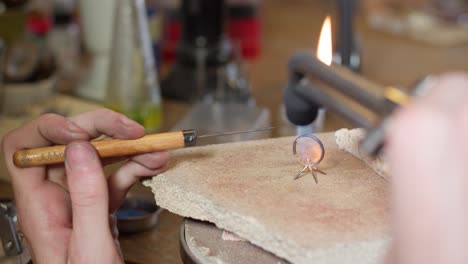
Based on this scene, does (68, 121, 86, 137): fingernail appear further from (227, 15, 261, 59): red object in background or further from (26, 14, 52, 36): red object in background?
(227, 15, 261, 59): red object in background

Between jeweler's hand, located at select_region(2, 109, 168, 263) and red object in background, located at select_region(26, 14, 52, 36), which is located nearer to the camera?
jeweler's hand, located at select_region(2, 109, 168, 263)

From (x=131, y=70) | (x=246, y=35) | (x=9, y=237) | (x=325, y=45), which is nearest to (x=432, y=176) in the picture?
(x=325, y=45)

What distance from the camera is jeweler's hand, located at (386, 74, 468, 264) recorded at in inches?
14.6

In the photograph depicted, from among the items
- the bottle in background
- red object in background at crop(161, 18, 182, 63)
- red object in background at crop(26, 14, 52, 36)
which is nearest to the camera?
the bottle in background

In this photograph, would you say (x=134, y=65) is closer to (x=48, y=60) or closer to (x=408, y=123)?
(x=48, y=60)

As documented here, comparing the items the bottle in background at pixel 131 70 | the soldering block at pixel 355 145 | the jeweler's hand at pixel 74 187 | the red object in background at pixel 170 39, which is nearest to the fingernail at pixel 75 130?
the jeweler's hand at pixel 74 187

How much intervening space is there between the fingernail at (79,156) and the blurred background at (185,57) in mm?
174

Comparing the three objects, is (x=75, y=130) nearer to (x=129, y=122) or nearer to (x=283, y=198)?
(x=129, y=122)

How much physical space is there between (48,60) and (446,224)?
78 cm

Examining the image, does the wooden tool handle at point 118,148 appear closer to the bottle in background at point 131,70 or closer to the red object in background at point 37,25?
the bottle in background at point 131,70

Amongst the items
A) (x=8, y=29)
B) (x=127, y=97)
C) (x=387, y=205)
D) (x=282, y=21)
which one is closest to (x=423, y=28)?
(x=282, y=21)

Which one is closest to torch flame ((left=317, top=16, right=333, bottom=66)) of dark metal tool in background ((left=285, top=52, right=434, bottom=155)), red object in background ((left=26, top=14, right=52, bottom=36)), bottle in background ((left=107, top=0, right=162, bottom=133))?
dark metal tool in background ((left=285, top=52, right=434, bottom=155))

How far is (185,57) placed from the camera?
1.16 metres

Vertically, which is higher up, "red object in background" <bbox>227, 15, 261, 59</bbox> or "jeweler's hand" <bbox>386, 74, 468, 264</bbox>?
"jeweler's hand" <bbox>386, 74, 468, 264</bbox>
